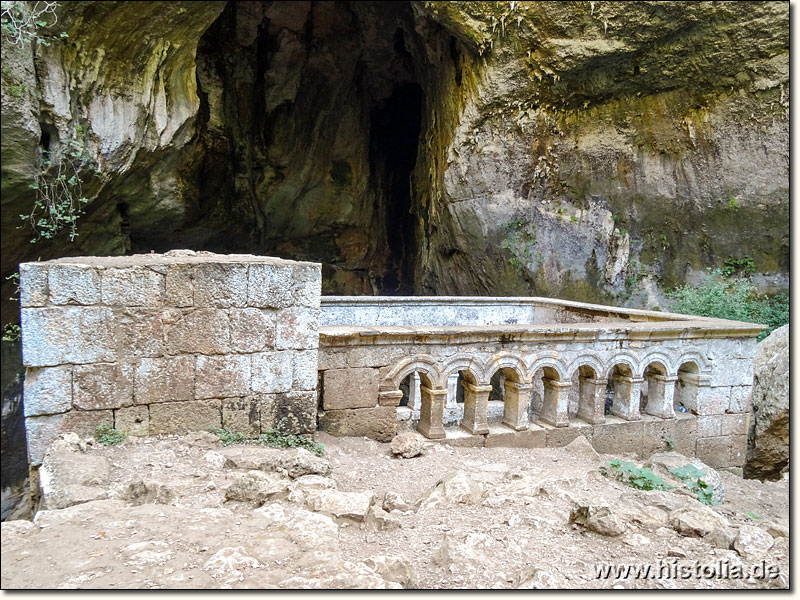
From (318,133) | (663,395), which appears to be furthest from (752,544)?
(318,133)

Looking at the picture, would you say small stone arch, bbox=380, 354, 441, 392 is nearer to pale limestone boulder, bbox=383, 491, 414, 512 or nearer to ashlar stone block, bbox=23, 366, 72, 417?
pale limestone boulder, bbox=383, 491, 414, 512

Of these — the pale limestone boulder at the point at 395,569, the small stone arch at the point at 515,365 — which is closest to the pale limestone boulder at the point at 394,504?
the pale limestone boulder at the point at 395,569

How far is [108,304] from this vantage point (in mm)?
3477

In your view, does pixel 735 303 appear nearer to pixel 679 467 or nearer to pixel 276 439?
pixel 679 467

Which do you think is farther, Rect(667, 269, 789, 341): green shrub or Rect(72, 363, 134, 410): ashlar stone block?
Rect(667, 269, 789, 341): green shrub

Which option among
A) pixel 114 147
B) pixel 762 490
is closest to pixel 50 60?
pixel 114 147

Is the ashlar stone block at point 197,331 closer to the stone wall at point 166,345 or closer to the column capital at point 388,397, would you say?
the stone wall at point 166,345

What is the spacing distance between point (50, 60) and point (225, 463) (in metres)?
8.60

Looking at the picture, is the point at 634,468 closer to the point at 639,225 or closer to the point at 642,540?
the point at 642,540

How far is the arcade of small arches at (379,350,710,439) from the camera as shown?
191 inches

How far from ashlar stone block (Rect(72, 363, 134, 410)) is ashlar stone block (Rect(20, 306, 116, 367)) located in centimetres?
7

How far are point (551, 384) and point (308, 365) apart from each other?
269 cm

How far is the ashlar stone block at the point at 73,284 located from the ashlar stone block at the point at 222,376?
835 millimetres

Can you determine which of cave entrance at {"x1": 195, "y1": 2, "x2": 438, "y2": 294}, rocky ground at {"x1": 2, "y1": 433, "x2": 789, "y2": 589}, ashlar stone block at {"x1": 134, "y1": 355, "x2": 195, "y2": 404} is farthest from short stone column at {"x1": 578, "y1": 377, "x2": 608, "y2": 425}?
cave entrance at {"x1": 195, "y1": 2, "x2": 438, "y2": 294}
